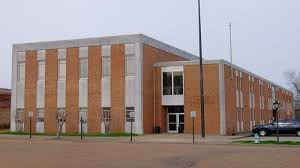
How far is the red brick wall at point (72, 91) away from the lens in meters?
43.2

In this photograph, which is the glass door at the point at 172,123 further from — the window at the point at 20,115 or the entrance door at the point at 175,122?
the window at the point at 20,115

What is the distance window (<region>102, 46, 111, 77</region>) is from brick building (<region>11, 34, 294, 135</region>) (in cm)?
10

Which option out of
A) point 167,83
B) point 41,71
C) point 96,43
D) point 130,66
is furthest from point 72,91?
point 167,83

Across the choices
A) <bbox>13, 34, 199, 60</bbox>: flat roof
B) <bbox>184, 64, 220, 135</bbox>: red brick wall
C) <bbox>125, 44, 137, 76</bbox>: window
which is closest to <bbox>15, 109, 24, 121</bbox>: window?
<bbox>13, 34, 199, 60</bbox>: flat roof

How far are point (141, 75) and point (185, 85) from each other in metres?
4.33

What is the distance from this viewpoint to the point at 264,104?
60.2 metres

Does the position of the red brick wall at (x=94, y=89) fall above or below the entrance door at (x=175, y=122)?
above

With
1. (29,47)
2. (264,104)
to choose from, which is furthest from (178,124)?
(264,104)

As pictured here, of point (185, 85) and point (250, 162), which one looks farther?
point (185, 85)

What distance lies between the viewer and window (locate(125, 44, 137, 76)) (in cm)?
4147

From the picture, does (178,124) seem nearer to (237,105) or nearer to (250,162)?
(237,105)

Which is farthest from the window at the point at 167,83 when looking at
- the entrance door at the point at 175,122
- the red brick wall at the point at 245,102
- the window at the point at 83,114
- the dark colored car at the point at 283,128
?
the dark colored car at the point at 283,128

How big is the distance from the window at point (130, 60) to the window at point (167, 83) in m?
3.60

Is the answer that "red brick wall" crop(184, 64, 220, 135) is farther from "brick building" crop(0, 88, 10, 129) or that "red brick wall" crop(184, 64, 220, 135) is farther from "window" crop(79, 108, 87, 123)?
"brick building" crop(0, 88, 10, 129)
